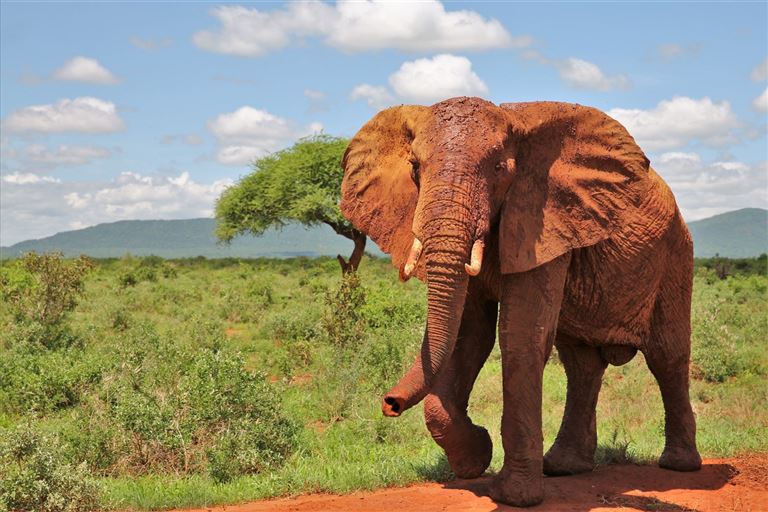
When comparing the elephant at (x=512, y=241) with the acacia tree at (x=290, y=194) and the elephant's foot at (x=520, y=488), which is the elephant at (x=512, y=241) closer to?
the elephant's foot at (x=520, y=488)

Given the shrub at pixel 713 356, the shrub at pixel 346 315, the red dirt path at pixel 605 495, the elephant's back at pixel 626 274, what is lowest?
the red dirt path at pixel 605 495

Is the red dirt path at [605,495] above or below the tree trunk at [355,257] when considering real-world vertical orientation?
below

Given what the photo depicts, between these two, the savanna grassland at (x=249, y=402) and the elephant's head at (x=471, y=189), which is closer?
the elephant's head at (x=471, y=189)

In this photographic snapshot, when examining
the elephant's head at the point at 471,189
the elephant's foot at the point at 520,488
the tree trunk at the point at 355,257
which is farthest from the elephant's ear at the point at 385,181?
the tree trunk at the point at 355,257

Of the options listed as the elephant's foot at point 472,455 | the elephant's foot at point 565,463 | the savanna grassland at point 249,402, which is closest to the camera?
the elephant's foot at point 472,455

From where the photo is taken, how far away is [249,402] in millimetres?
8547

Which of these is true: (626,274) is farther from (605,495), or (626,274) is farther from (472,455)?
(472,455)

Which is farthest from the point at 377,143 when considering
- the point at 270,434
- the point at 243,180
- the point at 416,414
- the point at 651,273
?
the point at 243,180

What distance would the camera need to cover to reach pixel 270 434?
840 cm

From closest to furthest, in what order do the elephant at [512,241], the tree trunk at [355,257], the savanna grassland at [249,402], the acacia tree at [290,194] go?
the elephant at [512,241] < the savanna grassland at [249,402] < the tree trunk at [355,257] < the acacia tree at [290,194]

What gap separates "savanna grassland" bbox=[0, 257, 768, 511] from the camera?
7.12m

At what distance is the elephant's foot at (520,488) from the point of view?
21.0ft

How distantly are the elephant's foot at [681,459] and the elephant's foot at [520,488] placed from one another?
2.02m

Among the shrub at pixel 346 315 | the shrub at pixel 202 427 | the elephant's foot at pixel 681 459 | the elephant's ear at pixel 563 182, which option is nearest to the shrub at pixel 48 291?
the shrub at pixel 346 315
